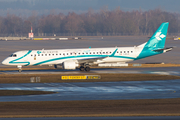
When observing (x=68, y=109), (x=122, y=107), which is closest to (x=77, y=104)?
(x=68, y=109)

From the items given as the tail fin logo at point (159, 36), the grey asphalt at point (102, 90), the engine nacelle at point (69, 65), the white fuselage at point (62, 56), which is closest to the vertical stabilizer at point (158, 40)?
the tail fin logo at point (159, 36)

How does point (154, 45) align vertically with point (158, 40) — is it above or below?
below

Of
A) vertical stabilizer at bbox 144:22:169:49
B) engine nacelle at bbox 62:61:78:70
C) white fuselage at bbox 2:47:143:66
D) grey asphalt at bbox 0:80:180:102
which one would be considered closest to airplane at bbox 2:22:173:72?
white fuselage at bbox 2:47:143:66

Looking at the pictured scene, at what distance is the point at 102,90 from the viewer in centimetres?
3416

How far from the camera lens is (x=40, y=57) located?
5181cm

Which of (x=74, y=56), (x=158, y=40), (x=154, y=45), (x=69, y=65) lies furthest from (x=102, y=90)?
(x=158, y=40)

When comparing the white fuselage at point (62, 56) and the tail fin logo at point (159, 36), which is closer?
the white fuselage at point (62, 56)

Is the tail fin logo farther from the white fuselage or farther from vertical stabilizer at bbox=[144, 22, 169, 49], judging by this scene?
the white fuselage

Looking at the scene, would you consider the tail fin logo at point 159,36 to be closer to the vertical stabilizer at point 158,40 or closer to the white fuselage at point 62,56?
the vertical stabilizer at point 158,40

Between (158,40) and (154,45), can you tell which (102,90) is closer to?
(154,45)

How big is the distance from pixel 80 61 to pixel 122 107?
25.4 m

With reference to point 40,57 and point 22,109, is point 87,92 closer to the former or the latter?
point 22,109

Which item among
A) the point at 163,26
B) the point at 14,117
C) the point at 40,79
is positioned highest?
the point at 163,26

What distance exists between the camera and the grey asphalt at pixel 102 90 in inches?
1189
